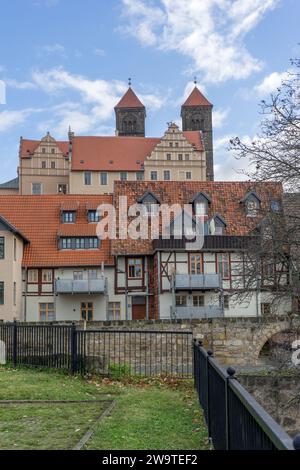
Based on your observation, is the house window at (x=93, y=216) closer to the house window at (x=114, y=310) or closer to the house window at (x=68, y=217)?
the house window at (x=68, y=217)

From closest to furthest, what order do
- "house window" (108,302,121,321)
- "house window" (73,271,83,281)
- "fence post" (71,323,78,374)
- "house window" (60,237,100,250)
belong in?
"fence post" (71,323,78,374) < "house window" (108,302,121,321) < "house window" (73,271,83,281) < "house window" (60,237,100,250)

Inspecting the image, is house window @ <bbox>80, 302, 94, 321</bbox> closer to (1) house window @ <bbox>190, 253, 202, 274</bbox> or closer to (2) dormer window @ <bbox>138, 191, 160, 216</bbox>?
(1) house window @ <bbox>190, 253, 202, 274</bbox>

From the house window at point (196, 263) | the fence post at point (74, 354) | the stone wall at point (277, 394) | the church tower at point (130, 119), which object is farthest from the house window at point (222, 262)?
the church tower at point (130, 119)

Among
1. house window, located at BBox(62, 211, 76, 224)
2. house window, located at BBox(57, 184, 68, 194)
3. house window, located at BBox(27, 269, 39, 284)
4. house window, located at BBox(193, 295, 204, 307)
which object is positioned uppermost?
house window, located at BBox(57, 184, 68, 194)

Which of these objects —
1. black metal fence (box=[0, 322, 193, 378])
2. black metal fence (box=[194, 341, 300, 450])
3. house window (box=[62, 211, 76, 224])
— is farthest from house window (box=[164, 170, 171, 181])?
black metal fence (box=[194, 341, 300, 450])

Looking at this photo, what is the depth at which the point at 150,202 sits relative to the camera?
4128cm

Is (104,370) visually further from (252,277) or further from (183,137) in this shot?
(183,137)

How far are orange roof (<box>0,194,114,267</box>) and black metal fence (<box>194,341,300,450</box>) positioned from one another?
1250 inches

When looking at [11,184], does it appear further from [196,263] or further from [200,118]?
[196,263]

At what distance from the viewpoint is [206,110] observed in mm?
93188

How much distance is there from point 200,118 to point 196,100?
3521 mm

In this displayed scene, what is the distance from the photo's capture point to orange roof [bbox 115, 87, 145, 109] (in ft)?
306

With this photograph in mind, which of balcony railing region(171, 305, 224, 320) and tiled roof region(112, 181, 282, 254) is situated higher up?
tiled roof region(112, 181, 282, 254)

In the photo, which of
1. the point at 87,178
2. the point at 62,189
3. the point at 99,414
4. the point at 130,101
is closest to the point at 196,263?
the point at 99,414
